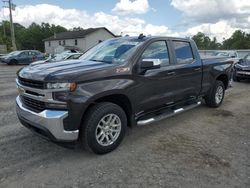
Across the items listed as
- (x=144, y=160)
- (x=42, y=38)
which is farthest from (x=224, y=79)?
(x=42, y=38)

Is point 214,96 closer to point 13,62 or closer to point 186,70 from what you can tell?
point 186,70

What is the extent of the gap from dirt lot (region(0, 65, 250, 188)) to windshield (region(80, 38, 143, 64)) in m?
1.50

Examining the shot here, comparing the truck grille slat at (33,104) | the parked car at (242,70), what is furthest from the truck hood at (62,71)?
the parked car at (242,70)

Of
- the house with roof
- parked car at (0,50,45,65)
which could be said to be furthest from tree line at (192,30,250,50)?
parked car at (0,50,45,65)

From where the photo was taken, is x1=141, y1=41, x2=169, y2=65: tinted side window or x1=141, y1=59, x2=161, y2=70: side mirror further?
x1=141, y1=41, x2=169, y2=65: tinted side window

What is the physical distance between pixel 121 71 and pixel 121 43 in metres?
1.09

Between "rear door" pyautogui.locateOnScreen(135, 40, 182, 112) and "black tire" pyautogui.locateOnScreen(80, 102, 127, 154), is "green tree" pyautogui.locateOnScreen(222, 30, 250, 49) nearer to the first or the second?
"rear door" pyautogui.locateOnScreen(135, 40, 182, 112)

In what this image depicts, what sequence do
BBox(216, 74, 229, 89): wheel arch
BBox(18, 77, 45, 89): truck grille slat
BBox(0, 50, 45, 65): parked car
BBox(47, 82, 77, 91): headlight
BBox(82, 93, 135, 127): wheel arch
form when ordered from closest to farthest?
BBox(47, 82, 77, 91): headlight, BBox(18, 77, 45, 89): truck grille slat, BBox(82, 93, 135, 127): wheel arch, BBox(216, 74, 229, 89): wheel arch, BBox(0, 50, 45, 65): parked car

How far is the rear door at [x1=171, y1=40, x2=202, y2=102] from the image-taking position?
5.48 meters

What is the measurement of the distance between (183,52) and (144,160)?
2754 mm

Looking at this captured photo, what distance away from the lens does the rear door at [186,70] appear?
5.48m

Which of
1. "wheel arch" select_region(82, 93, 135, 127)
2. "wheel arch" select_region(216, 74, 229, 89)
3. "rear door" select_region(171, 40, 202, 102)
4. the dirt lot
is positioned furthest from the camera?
"wheel arch" select_region(216, 74, 229, 89)

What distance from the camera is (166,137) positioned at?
5062mm

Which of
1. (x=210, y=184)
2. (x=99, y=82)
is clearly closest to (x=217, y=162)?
(x=210, y=184)
